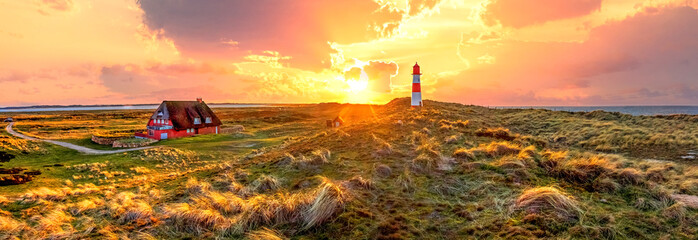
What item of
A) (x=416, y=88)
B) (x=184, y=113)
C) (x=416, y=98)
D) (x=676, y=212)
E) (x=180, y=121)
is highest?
(x=416, y=88)

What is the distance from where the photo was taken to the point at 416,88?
33344mm

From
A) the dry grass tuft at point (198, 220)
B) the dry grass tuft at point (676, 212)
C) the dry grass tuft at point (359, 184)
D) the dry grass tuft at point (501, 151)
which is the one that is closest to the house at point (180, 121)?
the dry grass tuft at point (198, 220)

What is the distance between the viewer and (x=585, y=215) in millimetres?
4973

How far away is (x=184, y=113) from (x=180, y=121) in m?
2.22

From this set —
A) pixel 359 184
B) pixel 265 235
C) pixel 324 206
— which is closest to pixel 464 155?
pixel 359 184

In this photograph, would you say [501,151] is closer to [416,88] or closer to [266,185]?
[266,185]

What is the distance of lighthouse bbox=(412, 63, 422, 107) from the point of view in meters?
33.3

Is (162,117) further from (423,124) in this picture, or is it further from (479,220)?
(479,220)

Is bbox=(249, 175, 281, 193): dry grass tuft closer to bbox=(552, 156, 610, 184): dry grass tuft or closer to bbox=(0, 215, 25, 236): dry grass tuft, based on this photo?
bbox=(0, 215, 25, 236): dry grass tuft

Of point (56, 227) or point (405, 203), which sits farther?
point (56, 227)

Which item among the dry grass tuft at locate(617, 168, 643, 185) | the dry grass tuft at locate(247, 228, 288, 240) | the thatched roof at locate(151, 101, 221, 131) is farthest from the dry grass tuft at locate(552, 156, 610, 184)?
the thatched roof at locate(151, 101, 221, 131)

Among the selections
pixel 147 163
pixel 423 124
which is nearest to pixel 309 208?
pixel 423 124

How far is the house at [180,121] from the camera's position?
43.2 metres

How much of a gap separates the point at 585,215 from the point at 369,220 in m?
3.63
